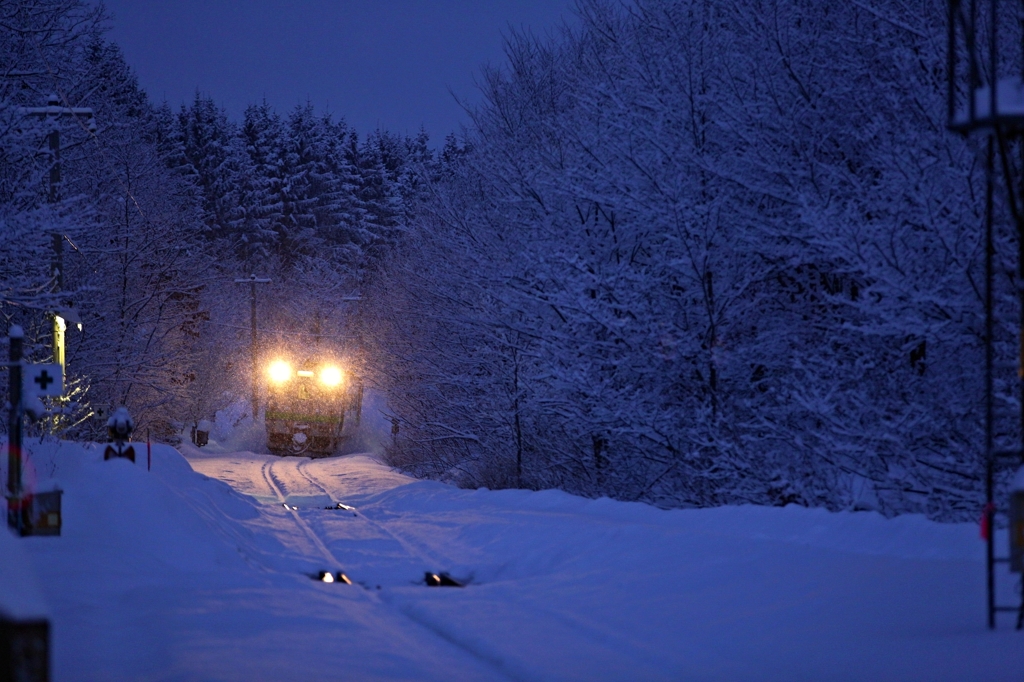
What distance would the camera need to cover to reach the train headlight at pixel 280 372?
37.6 m

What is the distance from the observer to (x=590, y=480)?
18.0 meters

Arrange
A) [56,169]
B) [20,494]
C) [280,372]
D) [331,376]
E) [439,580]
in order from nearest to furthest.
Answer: [20,494]
[439,580]
[56,169]
[331,376]
[280,372]

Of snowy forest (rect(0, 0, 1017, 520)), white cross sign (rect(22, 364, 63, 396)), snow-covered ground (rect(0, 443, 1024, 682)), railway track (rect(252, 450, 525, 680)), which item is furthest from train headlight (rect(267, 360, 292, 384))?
white cross sign (rect(22, 364, 63, 396))

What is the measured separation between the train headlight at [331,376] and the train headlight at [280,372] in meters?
1.38

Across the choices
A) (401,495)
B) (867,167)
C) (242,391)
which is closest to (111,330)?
(401,495)

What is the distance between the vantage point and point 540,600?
838 centimetres

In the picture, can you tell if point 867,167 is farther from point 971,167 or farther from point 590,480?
point 590,480

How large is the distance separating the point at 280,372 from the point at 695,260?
87.1ft

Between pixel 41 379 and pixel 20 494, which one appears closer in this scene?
pixel 20 494

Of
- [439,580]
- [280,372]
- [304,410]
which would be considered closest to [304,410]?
[304,410]

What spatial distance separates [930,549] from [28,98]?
21208mm

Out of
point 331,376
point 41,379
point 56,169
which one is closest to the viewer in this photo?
point 41,379

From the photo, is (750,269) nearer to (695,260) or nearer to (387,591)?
(695,260)

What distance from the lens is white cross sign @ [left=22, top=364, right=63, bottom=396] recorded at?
1057 centimetres
